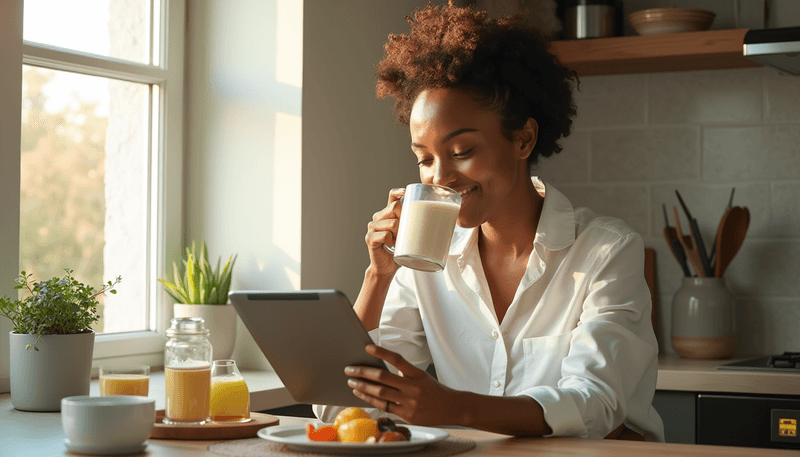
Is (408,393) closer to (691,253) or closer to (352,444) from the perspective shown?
(352,444)

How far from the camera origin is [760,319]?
116 inches

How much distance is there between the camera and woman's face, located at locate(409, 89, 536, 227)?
1.76m

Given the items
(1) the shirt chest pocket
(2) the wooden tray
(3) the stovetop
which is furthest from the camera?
(3) the stovetop

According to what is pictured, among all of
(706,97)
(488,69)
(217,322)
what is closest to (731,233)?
(706,97)

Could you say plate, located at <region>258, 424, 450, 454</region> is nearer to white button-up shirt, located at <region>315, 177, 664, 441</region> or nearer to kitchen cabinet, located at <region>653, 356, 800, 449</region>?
white button-up shirt, located at <region>315, 177, 664, 441</region>

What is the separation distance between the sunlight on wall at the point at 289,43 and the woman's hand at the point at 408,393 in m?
1.32

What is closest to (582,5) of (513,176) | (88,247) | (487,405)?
(513,176)

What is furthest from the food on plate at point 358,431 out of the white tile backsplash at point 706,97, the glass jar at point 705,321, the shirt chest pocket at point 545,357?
the white tile backsplash at point 706,97

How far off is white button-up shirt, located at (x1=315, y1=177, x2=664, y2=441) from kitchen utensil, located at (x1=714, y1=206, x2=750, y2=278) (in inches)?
42.5

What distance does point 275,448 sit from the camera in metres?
1.28

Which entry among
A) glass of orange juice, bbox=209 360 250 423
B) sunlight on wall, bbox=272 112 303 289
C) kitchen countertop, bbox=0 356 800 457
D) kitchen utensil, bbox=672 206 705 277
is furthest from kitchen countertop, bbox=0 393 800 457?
kitchen utensil, bbox=672 206 705 277

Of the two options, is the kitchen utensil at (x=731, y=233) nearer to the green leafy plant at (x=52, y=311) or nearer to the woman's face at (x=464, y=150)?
the woman's face at (x=464, y=150)

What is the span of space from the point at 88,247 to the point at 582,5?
1676 millimetres

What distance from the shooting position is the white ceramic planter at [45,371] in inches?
69.1
